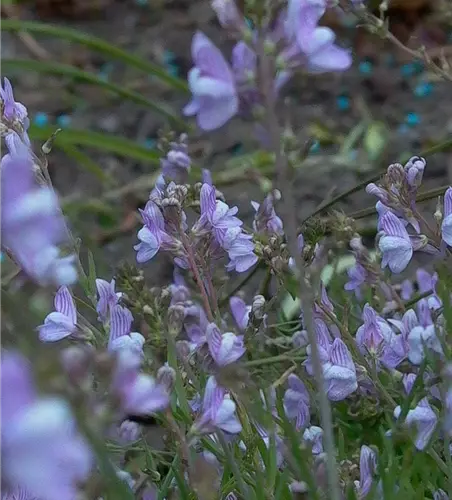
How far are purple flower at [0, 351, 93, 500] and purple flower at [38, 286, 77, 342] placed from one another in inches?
11.7

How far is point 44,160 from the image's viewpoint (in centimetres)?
72

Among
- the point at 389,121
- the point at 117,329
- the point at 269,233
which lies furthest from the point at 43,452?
the point at 389,121

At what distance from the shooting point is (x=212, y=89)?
1.45ft

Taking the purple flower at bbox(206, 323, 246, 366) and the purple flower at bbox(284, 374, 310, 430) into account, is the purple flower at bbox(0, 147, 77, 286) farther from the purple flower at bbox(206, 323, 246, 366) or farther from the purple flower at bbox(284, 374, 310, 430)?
the purple flower at bbox(284, 374, 310, 430)

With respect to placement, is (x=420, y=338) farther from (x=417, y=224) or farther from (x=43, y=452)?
(x=43, y=452)

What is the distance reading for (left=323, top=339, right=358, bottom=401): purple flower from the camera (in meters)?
0.63

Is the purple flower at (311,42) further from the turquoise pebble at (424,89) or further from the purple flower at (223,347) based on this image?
the turquoise pebble at (424,89)

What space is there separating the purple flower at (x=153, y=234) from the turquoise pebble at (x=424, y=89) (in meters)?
1.73

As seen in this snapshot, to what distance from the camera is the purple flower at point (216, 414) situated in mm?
537

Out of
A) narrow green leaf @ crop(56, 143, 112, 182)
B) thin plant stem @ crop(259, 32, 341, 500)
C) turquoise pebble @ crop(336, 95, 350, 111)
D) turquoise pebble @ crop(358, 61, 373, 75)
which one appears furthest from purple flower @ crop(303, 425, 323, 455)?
turquoise pebble @ crop(358, 61, 373, 75)

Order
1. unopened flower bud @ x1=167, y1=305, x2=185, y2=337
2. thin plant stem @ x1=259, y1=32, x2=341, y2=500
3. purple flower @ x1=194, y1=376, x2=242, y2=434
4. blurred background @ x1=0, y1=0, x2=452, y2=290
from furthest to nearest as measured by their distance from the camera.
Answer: blurred background @ x1=0, y1=0, x2=452, y2=290
unopened flower bud @ x1=167, y1=305, x2=185, y2=337
purple flower @ x1=194, y1=376, x2=242, y2=434
thin plant stem @ x1=259, y1=32, x2=341, y2=500

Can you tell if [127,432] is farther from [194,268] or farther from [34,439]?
[34,439]

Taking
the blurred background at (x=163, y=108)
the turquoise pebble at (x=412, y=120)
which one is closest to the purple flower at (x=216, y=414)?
the blurred background at (x=163, y=108)

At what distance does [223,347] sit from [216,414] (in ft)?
0.20
